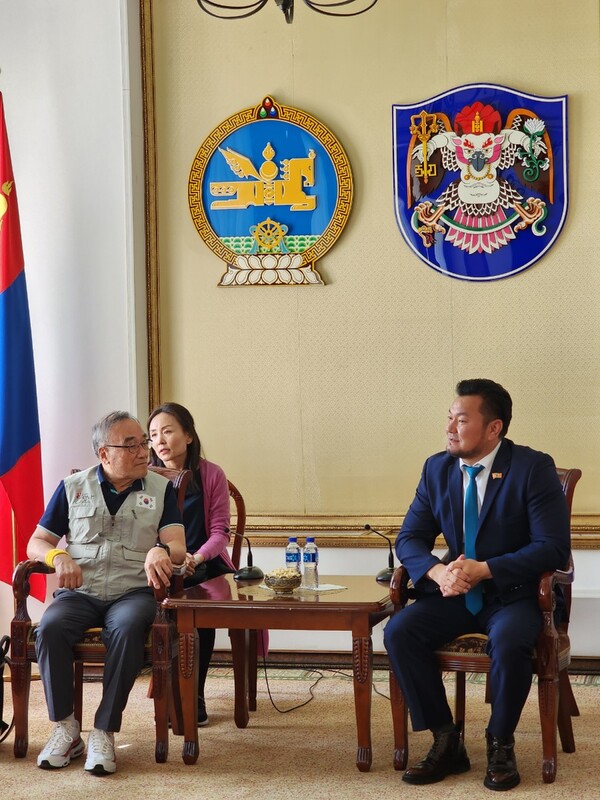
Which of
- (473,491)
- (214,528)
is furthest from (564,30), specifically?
(214,528)

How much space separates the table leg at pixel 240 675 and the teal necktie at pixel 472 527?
0.98m

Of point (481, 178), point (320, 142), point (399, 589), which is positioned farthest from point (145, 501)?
point (481, 178)

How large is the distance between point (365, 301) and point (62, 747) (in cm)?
247

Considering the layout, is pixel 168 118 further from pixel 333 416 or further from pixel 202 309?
pixel 333 416

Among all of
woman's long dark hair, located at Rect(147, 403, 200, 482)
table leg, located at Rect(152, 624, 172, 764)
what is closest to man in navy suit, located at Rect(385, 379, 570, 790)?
table leg, located at Rect(152, 624, 172, 764)

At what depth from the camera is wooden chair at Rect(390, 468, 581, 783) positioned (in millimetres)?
3391

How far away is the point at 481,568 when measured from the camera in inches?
138

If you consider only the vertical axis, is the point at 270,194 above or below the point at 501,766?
above

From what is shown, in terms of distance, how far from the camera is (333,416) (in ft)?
16.8

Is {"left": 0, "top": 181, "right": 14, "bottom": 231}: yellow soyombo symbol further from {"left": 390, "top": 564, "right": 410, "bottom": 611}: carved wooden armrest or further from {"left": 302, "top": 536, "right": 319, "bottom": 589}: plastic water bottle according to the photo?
{"left": 390, "top": 564, "right": 410, "bottom": 611}: carved wooden armrest

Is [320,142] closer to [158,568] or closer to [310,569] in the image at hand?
[310,569]

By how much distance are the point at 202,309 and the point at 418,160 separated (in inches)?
49.9

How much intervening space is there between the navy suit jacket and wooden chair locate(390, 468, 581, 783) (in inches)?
3.0

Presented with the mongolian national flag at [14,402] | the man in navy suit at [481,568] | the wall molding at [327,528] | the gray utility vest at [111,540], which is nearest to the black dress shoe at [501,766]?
the man in navy suit at [481,568]
